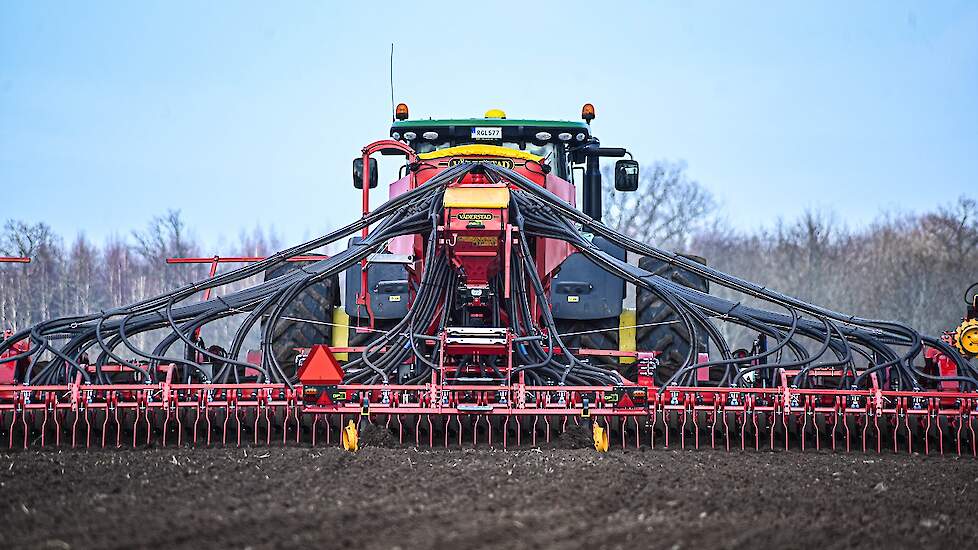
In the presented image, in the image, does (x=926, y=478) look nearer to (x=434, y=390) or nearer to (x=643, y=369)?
(x=643, y=369)

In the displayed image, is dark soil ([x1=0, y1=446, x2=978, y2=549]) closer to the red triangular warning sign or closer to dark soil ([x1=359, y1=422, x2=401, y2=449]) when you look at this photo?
dark soil ([x1=359, y1=422, x2=401, y2=449])

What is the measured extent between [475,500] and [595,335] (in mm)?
5080

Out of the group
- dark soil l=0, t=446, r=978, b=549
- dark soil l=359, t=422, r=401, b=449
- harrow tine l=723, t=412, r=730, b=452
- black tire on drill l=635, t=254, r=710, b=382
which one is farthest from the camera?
black tire on drill l=635, t=254, r=710, b=382

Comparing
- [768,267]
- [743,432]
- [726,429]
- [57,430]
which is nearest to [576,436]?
[726,429]

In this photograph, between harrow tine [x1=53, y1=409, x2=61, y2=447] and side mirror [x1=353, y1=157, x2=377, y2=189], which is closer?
harrow tine [x1=53, y1=409, x2=61, y2=447]

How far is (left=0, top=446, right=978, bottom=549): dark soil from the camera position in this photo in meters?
5.15

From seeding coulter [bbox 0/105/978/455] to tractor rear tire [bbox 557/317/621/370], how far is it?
3 centimetres

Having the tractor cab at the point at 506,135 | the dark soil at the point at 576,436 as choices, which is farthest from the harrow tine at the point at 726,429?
the tractor cab at the point at 506,135

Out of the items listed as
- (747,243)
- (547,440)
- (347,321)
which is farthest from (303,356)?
(747,243)

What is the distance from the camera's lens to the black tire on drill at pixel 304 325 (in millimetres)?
11055

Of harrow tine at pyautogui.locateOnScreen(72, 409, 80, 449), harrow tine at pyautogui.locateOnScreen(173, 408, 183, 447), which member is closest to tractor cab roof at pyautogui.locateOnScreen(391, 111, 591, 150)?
harrow tine at pyautogui.locateOnScreen(173, 408, 183, 447)

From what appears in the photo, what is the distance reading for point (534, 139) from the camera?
11445mm

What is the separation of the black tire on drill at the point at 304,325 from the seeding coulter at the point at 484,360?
3.8 inches

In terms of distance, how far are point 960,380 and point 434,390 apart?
13.5ft
